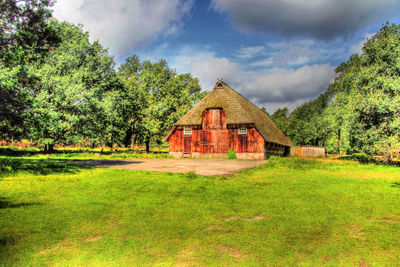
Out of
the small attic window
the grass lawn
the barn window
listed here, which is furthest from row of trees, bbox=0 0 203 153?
the barn window

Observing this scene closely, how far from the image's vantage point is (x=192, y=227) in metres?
5.82

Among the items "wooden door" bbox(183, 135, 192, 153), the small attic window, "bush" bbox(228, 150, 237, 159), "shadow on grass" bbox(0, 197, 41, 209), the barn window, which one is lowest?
"shadow on grass" bbox(0, 197, 41, 209)

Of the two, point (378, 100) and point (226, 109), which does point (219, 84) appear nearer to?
point (226, 109)

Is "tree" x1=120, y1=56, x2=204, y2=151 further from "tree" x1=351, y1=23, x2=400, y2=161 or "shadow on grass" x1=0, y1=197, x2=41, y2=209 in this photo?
"shadow on grass" x1=0, y1=197, x2=41, y2=209

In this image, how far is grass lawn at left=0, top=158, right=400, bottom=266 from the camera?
425 centimetres

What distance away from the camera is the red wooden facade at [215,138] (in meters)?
35.2

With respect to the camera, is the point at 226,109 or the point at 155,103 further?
the point at 155,103

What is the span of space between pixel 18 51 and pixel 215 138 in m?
25.7

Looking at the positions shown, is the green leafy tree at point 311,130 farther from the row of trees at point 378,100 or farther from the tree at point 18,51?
the tree at point 18,51

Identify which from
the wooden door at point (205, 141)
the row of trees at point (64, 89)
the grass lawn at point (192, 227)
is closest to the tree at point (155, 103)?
the row of trees at point (64, 89)

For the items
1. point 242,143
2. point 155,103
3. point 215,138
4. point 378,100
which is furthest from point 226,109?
point 378,100

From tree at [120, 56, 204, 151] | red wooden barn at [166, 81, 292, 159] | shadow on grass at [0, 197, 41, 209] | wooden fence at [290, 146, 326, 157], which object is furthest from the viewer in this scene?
wooden fence at [290, 146, 326, 157]

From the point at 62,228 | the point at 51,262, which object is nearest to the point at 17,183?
the point at 62,228

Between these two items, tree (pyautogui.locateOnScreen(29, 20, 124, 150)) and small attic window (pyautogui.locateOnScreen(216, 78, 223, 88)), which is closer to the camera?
tree (pyautogui.locateOnScreen(29, 20, 124, 150))
